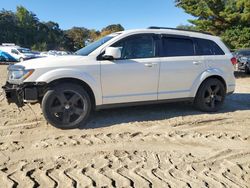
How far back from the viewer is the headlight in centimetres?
611

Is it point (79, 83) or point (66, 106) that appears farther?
point (79, 83)

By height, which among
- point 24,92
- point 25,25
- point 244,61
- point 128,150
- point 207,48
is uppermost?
point 25,25

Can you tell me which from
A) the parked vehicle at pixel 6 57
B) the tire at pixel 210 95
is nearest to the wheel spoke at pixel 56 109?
the tire at pixel 210 95

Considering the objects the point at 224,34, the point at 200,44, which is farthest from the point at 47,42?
the point at 200,44

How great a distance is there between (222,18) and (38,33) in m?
73.2

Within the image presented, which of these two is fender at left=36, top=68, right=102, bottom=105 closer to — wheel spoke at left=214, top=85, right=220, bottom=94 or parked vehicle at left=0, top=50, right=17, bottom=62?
wheel spoke at left=214, top=85, right=220, bottom=94

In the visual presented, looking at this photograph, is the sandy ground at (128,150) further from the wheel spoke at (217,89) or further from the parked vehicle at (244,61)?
the parked vehicle at (244,61)

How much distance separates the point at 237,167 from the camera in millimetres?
4566

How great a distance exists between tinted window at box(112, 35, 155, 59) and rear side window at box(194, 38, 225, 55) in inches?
47.1

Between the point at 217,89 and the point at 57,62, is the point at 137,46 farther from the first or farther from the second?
the point at 217,89

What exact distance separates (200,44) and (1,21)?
8518 centimetres

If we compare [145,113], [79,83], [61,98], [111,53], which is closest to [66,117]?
[61,98]

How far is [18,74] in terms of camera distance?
6.26 metres

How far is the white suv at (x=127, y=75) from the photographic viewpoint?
6203 mm
